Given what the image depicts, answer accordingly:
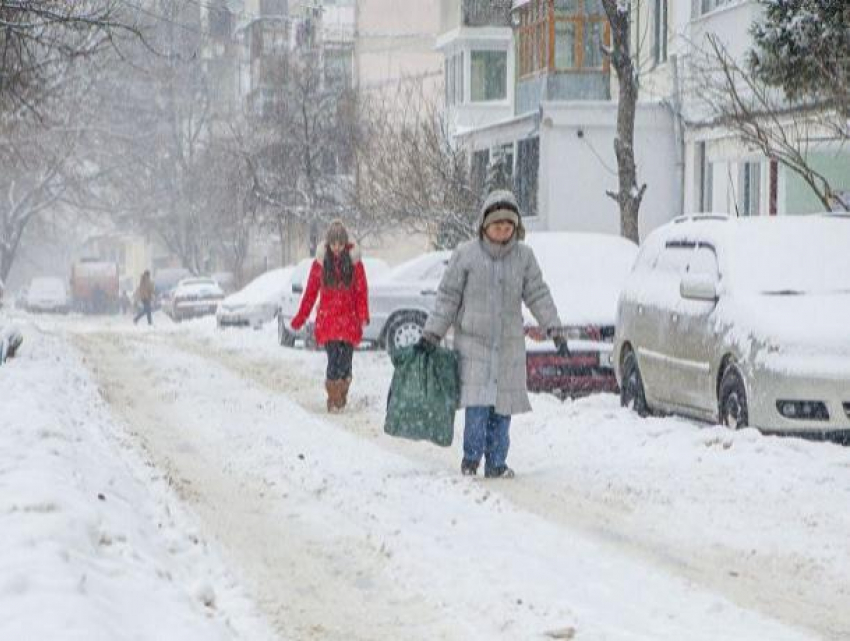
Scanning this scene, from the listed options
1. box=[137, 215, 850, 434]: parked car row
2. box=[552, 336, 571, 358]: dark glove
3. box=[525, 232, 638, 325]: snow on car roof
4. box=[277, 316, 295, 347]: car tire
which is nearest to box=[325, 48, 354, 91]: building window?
box=[277, 316, 295, 347]: car tire

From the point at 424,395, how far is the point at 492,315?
2.08 ft

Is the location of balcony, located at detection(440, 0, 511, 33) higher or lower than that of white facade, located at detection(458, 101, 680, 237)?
higher

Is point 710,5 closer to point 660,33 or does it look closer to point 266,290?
point 660,33

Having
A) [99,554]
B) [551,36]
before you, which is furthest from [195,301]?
[99,554]

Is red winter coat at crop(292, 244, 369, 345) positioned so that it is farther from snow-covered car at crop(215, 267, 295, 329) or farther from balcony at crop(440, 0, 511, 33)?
balcony at crop(440, 0, 511, 33)

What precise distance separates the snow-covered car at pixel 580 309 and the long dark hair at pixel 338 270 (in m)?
1.74

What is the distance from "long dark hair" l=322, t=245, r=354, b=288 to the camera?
1834 cm

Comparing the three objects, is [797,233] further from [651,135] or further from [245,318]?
[245,318]

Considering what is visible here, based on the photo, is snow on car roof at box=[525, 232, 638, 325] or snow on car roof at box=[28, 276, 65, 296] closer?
snow on car roof at box=[525, 232, 638, 325]

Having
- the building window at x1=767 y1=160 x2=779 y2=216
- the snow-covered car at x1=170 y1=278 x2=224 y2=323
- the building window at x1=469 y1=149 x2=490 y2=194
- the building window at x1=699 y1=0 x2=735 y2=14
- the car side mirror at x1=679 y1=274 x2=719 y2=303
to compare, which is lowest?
the snow-covered car at x1=170 y1=278 x2=224 y2=323

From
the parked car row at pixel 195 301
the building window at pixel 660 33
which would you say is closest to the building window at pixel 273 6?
the parked car row at pixel 195 301

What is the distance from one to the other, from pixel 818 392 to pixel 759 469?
1.66m

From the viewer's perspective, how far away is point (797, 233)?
1552 centimetres

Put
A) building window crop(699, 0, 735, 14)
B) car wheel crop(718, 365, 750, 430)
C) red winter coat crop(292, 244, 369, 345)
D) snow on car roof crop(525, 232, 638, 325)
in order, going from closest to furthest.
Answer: car wheel crop(718, 365, 750, 430) < red winter coat crop(292, 244, 369, 345) < snow on car roof crop(525, 232, 638, 325) < building window crop(699, 0, 735, 14)
